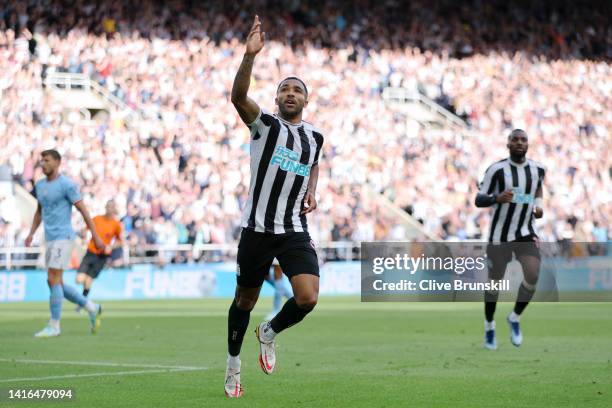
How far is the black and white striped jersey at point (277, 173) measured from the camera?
849cm

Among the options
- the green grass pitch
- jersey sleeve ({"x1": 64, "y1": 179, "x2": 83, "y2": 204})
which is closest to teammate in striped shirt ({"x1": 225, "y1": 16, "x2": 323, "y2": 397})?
the green grass pitch

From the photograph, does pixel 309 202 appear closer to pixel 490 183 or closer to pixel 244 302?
pixel 244 302

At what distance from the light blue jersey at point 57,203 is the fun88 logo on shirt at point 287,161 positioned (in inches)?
263

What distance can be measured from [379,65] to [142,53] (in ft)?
28.5

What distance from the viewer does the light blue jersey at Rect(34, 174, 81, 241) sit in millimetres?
14766

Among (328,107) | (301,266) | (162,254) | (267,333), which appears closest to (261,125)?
(301,266)

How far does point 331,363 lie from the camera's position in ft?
38.0

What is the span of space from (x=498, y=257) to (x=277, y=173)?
5.79 metres

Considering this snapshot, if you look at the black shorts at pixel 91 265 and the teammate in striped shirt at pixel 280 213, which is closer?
the teammate in striped shirt at pixel 280 213

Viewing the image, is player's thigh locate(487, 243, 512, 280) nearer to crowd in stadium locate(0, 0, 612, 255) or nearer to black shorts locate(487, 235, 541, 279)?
black shorts locate(487, 235, 541, 279)

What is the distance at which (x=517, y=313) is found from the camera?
44.8ft

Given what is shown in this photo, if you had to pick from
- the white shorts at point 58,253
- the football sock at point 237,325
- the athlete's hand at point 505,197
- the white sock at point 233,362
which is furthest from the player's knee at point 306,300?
the white shorts at point 58,253

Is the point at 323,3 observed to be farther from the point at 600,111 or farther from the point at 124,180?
the point at 124,180

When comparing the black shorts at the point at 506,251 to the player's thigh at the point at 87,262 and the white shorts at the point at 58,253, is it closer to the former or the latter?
the white shorts at the point at 58,253
